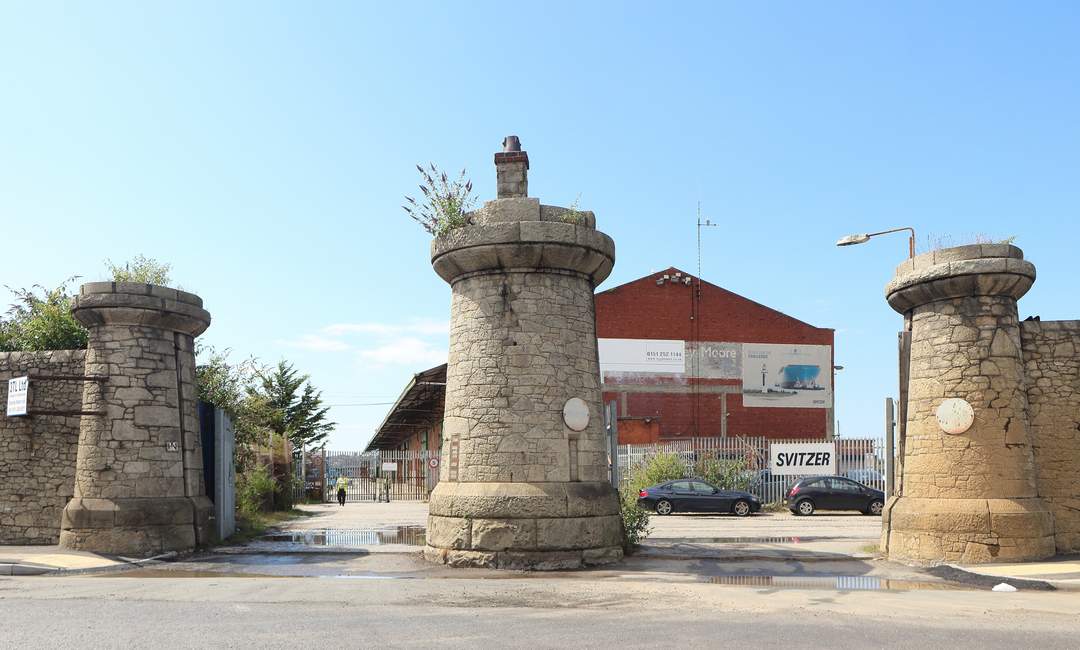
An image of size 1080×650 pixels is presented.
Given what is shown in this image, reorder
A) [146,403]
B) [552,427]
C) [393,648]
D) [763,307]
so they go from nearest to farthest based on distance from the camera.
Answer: [393,648] → [552,427] → [146,403] → [763,307]

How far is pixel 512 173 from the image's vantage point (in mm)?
13211

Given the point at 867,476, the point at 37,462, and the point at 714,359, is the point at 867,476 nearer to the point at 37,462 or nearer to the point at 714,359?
the point at 714,359

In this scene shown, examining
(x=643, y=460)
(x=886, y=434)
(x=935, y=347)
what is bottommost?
(x=643, y=460)

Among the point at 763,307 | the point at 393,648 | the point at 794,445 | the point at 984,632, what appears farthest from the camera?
the point at 763,307

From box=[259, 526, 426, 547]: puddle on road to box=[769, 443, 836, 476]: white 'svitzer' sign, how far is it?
1222 centimetres

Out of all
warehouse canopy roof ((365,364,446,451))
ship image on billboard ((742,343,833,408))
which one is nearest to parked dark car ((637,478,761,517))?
warehouse canopy roof ((365,364,446,451))

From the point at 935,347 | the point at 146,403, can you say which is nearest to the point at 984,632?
the point at 935,347

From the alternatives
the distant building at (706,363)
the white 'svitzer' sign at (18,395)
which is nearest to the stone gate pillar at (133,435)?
the white 'svitzer' sign at (18,395)

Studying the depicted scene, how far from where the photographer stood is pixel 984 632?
7652 millimetres

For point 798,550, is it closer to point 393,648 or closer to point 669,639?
point 669,639

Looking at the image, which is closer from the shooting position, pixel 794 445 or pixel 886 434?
pixel 886 434

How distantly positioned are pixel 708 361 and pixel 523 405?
29488 millimetres

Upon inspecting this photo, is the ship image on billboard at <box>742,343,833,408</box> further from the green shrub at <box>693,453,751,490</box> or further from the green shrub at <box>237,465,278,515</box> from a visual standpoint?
the green shrub at <box>237,465,278,515</box>

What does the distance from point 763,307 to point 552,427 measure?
31.1m
